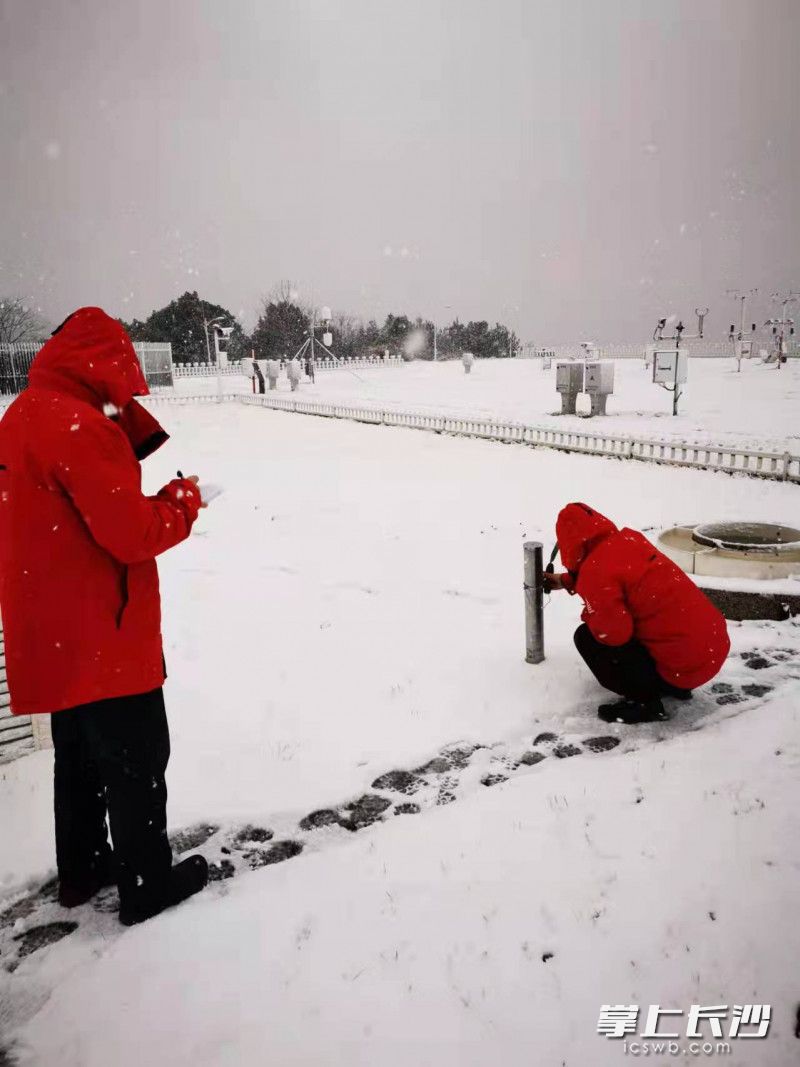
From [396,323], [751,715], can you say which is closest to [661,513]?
[751,715]

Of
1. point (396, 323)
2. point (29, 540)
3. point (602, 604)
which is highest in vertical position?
point (396, 323)

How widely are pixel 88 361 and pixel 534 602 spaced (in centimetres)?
330

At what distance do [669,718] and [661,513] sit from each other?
5.41 metres

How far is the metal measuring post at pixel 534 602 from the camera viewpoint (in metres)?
4.48

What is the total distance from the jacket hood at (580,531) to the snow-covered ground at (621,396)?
9847 millimetres

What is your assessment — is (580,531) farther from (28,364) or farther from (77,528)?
(28,364)

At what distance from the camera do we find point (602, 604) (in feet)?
11.8

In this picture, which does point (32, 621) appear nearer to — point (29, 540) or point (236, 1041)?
point (29, 540)

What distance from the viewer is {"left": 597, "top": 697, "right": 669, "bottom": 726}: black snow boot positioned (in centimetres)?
384

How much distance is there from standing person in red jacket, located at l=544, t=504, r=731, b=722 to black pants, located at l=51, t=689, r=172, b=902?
7.63 ft

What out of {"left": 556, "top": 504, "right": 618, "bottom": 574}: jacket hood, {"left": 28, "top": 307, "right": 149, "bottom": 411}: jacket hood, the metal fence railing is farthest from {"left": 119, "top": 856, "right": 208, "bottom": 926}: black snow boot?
the metal fence railing

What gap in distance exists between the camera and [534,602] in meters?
4.61

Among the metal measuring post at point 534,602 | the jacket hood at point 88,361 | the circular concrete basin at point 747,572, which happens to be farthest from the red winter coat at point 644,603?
the jacket hood at point 88,361

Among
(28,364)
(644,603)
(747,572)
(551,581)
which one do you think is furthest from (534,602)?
(28,364)
